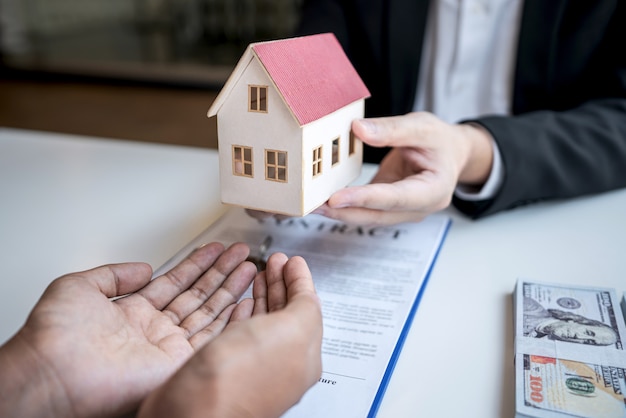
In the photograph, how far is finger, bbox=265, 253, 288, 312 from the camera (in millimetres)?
577

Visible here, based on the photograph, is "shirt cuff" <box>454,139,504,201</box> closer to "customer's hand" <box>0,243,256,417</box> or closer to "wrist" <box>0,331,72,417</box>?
"customer's hand" <box>0,243,256,417</box>

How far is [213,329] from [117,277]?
12 cm

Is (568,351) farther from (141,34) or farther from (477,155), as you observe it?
(141,34)

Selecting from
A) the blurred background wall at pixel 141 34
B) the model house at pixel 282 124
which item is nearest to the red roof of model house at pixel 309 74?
the model house at pixel 282 124

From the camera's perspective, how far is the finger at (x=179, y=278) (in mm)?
625

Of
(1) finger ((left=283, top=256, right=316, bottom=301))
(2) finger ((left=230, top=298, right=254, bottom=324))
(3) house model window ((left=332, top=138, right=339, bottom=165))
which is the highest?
(3) house model window ((left=332, top=138, right=339, bottom=165))

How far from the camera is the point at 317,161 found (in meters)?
0.68

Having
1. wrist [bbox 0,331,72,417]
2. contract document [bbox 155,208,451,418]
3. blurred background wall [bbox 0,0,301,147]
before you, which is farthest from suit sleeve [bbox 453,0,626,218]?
blurred background wall [bbox 0,0,301,147]

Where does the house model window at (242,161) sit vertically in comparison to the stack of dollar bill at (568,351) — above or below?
above

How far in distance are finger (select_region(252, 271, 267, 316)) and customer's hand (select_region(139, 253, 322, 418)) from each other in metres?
0.09

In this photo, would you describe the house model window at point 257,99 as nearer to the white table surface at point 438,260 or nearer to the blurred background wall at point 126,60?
the white table surface at point 438,260

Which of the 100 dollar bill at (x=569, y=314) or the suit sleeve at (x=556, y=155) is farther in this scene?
the suit sleeve at (x=556, y=155)

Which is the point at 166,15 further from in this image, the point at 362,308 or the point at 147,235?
the point at 362,308

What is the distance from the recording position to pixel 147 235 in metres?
0.90
